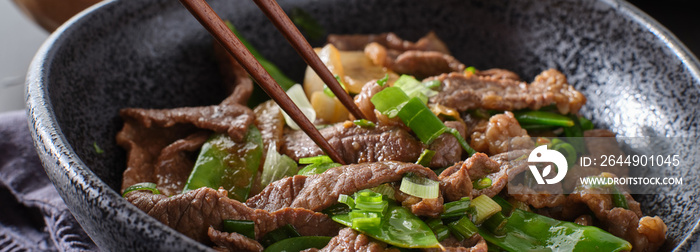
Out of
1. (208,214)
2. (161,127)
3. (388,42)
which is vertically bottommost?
(388,42)

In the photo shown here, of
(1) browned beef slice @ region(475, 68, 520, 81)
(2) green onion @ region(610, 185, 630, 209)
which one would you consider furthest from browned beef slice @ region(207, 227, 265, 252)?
(1) browned beef slice @ region(475, 68, 520, 81)

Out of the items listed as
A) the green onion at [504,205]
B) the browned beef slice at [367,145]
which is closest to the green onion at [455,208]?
the green onion at [504,205]

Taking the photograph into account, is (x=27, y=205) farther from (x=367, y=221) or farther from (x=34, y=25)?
(x=34, y=25)

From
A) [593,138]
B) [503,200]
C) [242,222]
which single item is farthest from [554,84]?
[242,222]

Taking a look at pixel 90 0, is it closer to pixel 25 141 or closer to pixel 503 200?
pixel 25 141

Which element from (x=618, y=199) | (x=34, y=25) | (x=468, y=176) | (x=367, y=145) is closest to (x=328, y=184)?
(x=367, y=145)

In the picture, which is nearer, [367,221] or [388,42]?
[367,221]

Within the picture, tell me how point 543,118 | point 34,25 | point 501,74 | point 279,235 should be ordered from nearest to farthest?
1. point 279,235
2. point 543,118
3. point 501,74
4. point 34,25
